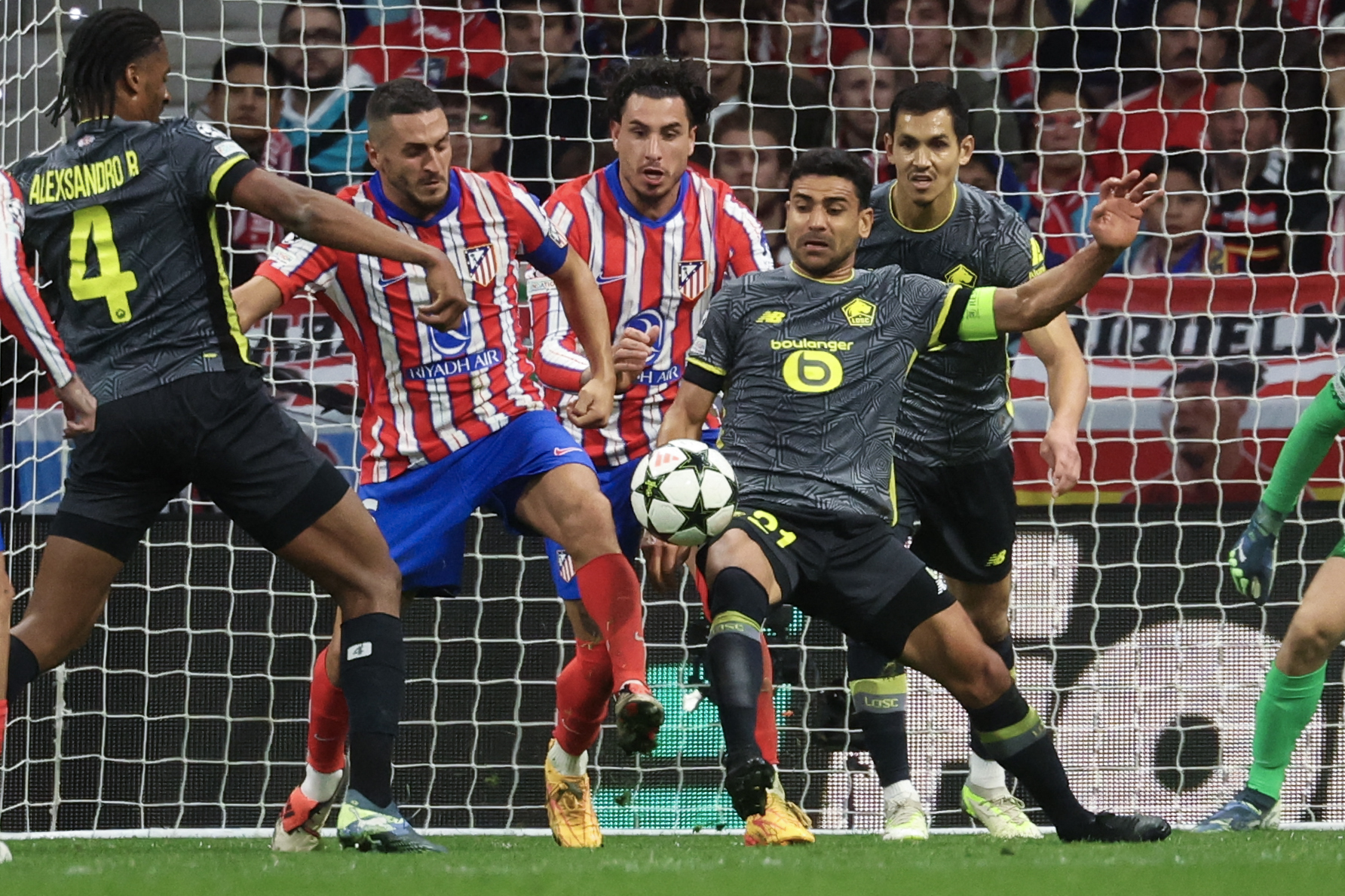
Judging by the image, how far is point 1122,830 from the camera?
4.29 metres

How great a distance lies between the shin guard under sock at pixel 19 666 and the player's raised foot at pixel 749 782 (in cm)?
165

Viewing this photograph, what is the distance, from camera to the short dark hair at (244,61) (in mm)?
7480

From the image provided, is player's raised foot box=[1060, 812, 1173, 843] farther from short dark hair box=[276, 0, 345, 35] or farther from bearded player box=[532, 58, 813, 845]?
short dark hair box=[276, 0, 345, 35]

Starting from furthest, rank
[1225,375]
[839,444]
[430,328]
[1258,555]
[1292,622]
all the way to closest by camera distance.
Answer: [1225,375] → [1292,622] → [1258,555] → [430,328] → [839,444]

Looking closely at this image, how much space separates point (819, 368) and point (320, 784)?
1.78 m

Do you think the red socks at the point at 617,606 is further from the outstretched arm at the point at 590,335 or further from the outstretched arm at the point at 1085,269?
the outstretched arm at the point at 1085,269

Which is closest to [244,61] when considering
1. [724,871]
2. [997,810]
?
[997,810]

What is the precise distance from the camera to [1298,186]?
818 centimetres

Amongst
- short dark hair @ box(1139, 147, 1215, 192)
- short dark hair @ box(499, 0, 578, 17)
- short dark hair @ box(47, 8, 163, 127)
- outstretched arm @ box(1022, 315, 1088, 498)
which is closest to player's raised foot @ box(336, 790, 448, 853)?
short dark hair @ box(47, 8, 163, 127)

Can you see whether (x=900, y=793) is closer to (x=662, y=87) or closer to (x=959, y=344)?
(x=959, y=344)

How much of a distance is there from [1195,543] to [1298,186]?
2.62 metres

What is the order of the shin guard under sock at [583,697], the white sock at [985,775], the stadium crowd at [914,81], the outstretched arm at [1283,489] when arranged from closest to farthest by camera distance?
the outstretched arm at [1283,489]
the shin guard under sock at [583,697]
the white sock at [985,775]
the stadium crowd at [914,81]

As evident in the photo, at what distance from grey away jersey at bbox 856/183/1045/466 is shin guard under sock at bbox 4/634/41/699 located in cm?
255

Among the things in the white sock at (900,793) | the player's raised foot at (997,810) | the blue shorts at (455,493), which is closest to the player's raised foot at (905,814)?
the white sock at (900,793)
